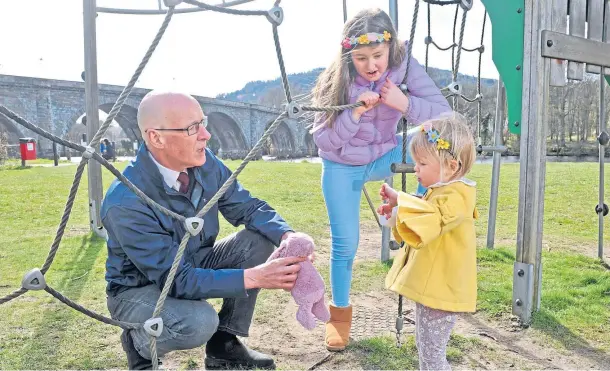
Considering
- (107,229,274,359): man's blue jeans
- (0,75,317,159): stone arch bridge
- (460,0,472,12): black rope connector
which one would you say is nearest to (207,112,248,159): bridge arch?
(0,75,317,159): stone arch bridge

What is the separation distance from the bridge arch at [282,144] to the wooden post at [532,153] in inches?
1386

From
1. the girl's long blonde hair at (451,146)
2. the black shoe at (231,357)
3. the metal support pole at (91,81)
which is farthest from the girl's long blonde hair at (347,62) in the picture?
the metal support pole at (91,81)

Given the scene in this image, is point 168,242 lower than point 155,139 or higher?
lower

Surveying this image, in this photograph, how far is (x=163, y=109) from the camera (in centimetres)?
171

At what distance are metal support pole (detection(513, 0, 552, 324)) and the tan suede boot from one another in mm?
955

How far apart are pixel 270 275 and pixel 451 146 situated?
29.3 inches

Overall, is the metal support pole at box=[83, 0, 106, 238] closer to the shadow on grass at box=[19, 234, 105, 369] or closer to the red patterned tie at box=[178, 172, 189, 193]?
the shadow on grass at box=[19, 234, 105, 369]

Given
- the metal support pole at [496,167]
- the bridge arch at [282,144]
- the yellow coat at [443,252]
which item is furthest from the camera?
the bridge arch at [282,144]

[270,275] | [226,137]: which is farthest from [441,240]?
[226,137]

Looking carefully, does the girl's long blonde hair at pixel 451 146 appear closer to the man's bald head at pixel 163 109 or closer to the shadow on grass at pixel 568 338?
the man's bald head at pixel 163 109

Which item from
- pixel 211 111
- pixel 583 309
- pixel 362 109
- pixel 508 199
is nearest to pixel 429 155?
pixel 362 109

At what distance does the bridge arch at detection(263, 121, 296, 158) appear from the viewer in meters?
39.4

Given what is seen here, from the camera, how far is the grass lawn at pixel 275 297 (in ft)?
7.27

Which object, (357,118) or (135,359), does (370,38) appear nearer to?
(357,118)
